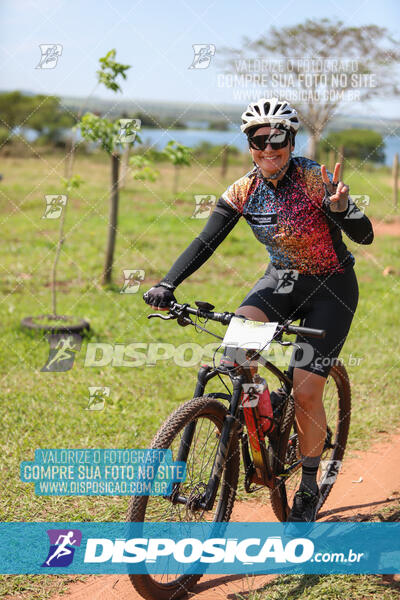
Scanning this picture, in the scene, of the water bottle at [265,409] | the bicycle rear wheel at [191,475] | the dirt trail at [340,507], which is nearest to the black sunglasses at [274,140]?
the water bottle at [265,409]

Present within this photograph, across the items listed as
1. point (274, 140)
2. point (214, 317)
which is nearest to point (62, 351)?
point (214, 317)

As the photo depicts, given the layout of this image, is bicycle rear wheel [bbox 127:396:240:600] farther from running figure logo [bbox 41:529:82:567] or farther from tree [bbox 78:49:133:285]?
tree [bbox 78:49:133:285]

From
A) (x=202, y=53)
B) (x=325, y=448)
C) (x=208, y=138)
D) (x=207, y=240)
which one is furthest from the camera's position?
(x=208, y=138)

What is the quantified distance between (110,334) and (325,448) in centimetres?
379

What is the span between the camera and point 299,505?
363 centimetres

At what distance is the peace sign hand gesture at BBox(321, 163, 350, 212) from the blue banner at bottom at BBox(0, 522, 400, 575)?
177 centimetres

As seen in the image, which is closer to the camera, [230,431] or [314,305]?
[230,431]

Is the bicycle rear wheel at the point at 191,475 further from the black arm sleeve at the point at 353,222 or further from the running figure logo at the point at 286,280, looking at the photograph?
the black arm sleeve at the point at 353,222

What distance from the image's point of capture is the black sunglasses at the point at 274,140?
3.28 metres

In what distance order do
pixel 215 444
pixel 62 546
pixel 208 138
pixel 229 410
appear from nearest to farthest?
pixel 229 410 → pixel 215 444 → pixel 62 546 → pixel 208 138

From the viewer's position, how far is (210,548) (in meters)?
3.37

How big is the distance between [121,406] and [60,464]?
1.10 metres

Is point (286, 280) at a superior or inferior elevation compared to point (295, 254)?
inferior

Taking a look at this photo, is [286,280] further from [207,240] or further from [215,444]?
[215,444]
